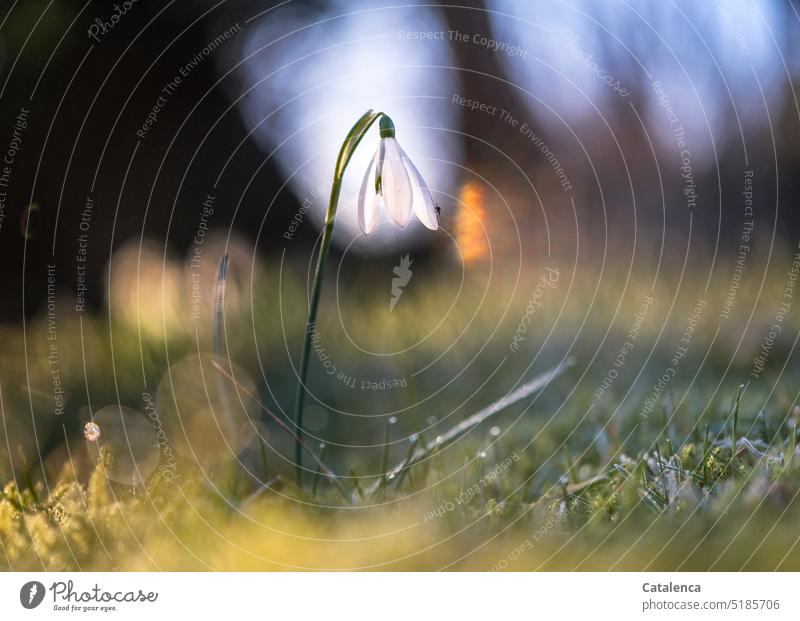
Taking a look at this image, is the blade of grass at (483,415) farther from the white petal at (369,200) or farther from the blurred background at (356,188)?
the white petal at (369,200)

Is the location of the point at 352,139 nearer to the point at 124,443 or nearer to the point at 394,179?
the point at 394,179

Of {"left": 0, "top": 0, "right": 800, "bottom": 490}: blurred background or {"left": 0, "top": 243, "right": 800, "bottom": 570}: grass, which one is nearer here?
{"left": 0, "top": 243, "right": 800, "bottom": 570}: grass

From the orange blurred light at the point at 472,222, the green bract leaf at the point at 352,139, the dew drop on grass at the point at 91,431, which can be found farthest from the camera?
the orange blurred light at the point at 472,222
